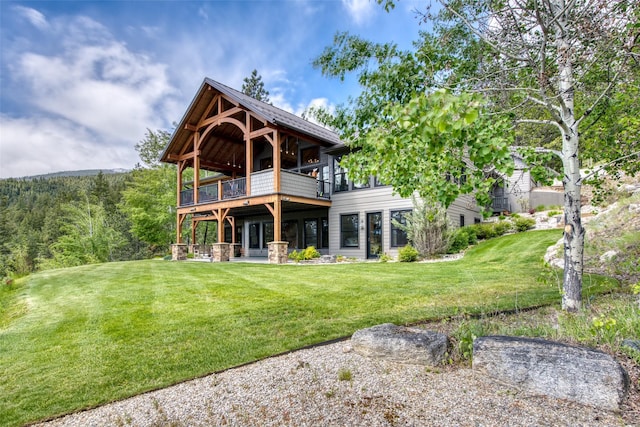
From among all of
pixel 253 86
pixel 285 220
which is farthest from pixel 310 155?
pixel 253 86

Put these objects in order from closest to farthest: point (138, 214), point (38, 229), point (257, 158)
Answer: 1. point (257, 158)
2. point (138, 214)
3. point (38, 229)

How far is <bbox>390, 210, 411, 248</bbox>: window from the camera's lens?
42.6ft

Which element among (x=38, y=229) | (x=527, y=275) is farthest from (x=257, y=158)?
(x=38, y=229)

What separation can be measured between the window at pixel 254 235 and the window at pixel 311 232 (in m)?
3.76

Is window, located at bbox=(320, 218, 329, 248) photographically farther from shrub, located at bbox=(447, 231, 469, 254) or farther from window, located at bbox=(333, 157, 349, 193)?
shrub, located at bbox=(447, 231, 469, 254)

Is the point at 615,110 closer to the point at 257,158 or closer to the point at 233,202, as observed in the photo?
the point at 233,202

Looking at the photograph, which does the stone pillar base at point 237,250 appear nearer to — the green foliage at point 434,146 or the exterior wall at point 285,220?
the exterior wall at point 285,220

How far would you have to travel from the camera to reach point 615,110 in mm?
4340

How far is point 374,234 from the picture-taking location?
45.3 feet

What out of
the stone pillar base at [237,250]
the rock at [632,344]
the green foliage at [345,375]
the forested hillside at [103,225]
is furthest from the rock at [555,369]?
the stone pillar base at [237,250]

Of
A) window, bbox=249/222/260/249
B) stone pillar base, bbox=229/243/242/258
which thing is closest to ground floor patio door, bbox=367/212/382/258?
window, bbox=249/222/260/249

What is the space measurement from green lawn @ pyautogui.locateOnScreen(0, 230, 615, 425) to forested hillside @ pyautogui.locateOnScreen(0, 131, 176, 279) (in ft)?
31.2

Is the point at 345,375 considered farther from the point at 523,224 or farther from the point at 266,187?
the point at 523,224

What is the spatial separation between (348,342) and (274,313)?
170 centimetres
